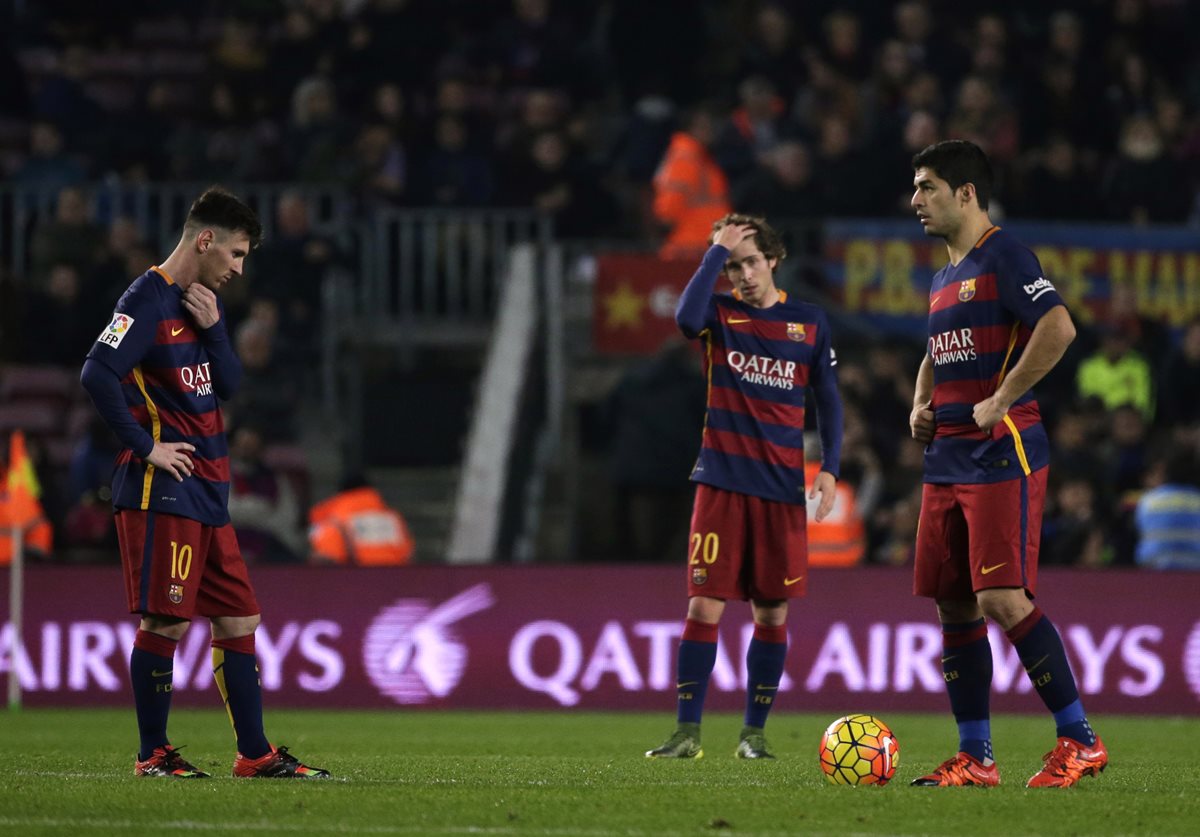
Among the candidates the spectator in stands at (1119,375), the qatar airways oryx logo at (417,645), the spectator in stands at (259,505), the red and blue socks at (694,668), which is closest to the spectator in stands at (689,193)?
the spectator in stands at (1119,375)

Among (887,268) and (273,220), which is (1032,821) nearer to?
(887,268)

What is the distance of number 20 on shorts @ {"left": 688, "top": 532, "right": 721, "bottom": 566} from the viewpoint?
8523mm

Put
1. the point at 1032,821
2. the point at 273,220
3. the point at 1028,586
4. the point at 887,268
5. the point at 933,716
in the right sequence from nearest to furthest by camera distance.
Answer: the point at 1032,821, the point at 1028,586, the point at 933,716, the point at 887,268, the point at 273,220

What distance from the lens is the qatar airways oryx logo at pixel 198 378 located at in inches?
286

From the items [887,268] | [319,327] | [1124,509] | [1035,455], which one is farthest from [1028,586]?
[319,327]

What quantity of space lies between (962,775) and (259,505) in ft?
27.7

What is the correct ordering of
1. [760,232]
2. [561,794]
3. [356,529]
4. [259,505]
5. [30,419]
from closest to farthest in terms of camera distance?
[561,794], [760,232], [356,529], [259,505], [30,419]

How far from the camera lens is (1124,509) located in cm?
1424

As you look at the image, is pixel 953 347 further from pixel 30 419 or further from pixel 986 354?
pixel 30 419

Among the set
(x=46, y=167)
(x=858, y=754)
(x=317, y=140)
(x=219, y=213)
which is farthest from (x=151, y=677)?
(x=46, y=167)

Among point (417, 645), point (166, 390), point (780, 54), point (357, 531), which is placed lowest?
point (417, 645)

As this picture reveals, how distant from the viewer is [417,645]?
13078 mm

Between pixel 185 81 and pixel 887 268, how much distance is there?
819 cm

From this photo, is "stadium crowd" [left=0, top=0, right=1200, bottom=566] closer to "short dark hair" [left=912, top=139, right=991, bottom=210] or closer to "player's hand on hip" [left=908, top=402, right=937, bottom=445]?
"player's hand on hip" [left=908, top=402, right=937, bottom=445]
